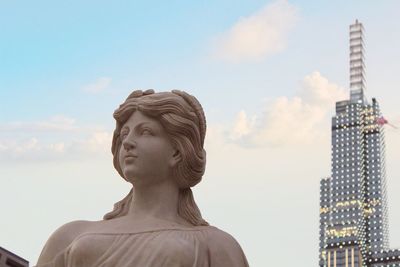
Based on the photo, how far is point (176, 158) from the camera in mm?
7910

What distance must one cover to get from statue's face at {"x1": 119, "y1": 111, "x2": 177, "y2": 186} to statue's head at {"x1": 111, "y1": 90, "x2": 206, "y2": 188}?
0.22ft

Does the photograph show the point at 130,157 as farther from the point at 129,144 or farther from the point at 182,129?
the point at 182,129

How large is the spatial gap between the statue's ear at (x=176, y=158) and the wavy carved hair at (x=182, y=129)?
0.03m

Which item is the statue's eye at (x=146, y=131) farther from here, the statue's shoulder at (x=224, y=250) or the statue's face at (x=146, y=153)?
the statue's shoulder at (x=224, y=250)

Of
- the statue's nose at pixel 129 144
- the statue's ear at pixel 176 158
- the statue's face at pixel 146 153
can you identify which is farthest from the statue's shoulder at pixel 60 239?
the statue's ear at pixel 176 158

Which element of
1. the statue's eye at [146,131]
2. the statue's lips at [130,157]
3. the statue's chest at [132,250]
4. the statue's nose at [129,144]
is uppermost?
the statue's eye at [146,131]

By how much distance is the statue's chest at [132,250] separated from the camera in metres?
7.26

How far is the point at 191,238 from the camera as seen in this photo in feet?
24.7

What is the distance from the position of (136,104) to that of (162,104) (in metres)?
0.26

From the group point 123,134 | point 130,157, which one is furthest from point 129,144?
point 123,134

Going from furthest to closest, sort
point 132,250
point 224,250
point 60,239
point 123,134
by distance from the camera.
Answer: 1. point 123,134
2. point 60,239
3. point 224,250
4. point 132,250

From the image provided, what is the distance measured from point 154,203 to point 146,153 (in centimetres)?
49

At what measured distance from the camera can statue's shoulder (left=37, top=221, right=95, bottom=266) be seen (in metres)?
7.72

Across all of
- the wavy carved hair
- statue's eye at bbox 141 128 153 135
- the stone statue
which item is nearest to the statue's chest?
the stone statue
